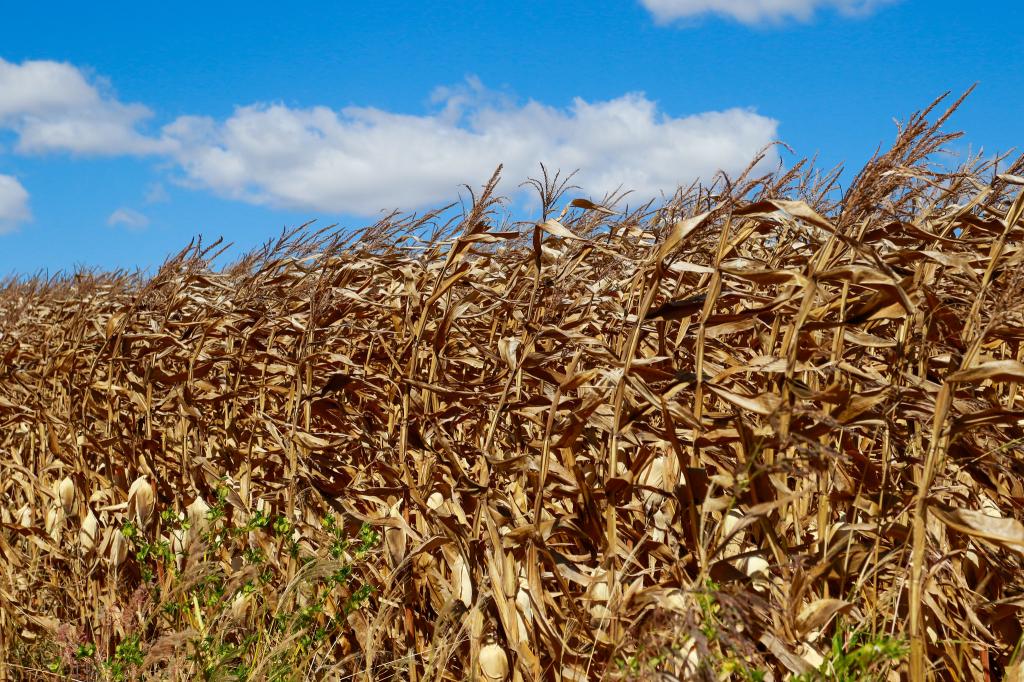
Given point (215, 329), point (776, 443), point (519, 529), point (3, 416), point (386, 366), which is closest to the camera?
point (776, 443)

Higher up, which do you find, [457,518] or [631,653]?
[457,518]

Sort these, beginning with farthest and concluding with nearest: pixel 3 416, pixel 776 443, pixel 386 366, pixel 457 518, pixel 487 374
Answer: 1. pixel 3 416
2. pixel 386 366
3. pixel 487 374
4. pixel 457 518
5. pixel 776 443

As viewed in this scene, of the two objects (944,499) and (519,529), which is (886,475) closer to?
(944,499)

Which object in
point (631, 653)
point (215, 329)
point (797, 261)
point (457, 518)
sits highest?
point (797, 261)

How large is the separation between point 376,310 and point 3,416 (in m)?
2.46

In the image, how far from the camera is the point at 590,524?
2.41 meters

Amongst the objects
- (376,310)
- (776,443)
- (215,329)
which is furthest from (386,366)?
(776,443)

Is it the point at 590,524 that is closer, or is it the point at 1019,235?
the point at 590,524

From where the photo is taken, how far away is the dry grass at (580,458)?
82.6 inches

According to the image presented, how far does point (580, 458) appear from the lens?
9.30 ft

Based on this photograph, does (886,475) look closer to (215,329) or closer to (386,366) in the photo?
(386,366)

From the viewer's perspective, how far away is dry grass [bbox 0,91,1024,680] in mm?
2098

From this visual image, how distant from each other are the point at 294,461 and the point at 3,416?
7.95 ft

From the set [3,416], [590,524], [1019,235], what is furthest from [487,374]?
[3,416]
